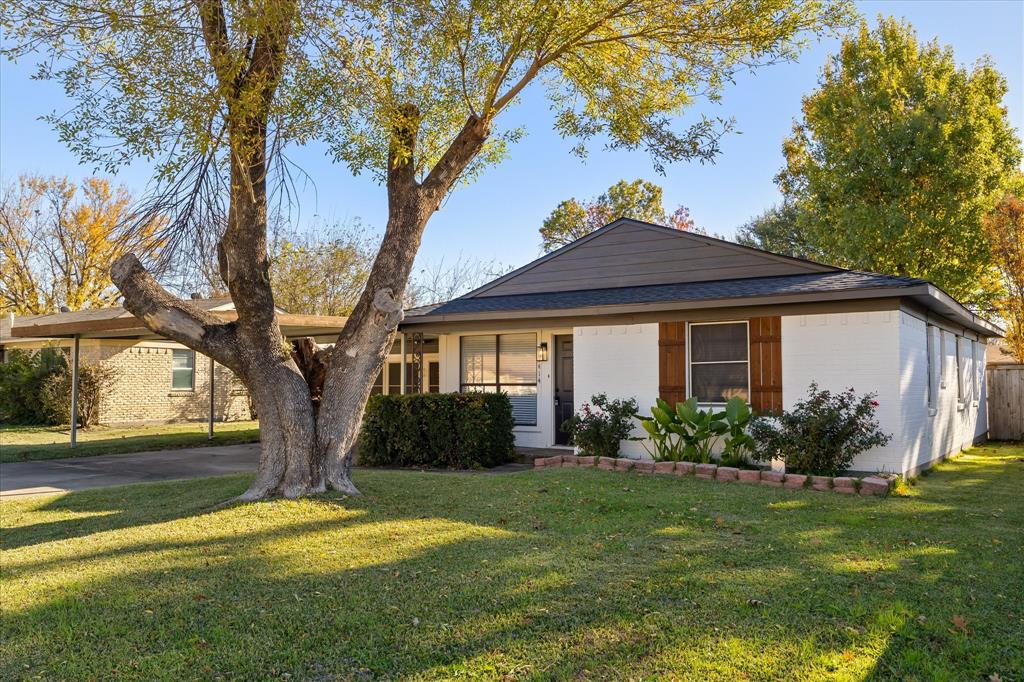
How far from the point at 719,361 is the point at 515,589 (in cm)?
759

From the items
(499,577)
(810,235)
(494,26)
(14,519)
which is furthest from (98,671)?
(810,235)

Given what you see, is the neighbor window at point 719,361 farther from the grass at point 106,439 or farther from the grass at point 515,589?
the grass at point 106,439

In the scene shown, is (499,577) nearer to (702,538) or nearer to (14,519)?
(702,538)

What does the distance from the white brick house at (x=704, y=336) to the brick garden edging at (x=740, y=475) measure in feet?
4.14

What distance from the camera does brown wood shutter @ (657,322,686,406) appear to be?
38.3 feet

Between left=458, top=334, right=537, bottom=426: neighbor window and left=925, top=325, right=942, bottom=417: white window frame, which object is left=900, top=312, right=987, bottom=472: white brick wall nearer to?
left=925, top=325, right=942, bottom=417: white window frame

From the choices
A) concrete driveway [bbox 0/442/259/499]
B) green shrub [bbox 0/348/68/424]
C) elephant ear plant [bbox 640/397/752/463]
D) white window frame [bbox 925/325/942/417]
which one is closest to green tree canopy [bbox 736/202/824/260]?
white window frame [bbox 925/325/942/417]

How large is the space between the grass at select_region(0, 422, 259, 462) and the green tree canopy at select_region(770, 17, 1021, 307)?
1695 centimetres

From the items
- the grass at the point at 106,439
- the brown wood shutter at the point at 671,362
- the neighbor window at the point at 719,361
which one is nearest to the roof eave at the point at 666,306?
the brown wood shutter at the point at 671,362

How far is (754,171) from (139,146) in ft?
75.0

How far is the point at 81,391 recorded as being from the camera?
1995cm

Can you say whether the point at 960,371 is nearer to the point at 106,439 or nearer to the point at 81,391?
the point at 106,439

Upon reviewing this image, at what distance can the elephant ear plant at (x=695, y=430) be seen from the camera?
10445 millimetres

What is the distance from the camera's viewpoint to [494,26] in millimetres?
8602
